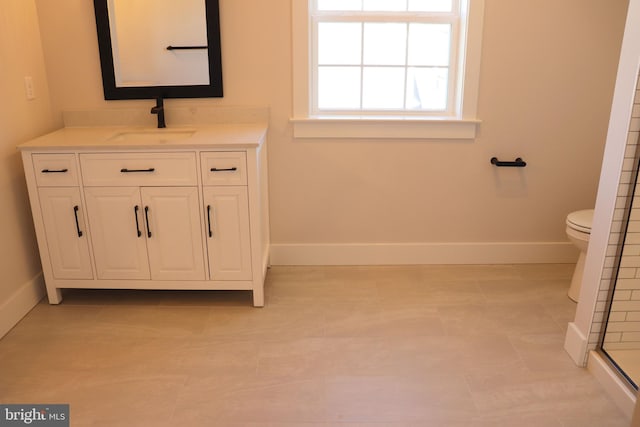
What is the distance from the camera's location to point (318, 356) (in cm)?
236

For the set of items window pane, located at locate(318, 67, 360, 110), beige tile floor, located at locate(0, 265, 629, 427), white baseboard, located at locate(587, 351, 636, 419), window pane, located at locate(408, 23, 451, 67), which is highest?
window pane, located at locate(408, 23, 451, 67)

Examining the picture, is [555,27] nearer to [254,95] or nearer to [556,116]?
[556,116]

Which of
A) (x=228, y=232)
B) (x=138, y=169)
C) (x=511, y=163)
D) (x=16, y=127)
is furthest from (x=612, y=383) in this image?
(x=16, y=127)

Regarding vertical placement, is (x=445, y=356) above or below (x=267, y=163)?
below

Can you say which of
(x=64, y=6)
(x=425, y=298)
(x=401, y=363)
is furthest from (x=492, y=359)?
(x=64, y=6)

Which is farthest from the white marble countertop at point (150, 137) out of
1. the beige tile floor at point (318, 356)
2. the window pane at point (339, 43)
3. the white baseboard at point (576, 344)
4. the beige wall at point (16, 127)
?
the white baseboard at point (576, 344)

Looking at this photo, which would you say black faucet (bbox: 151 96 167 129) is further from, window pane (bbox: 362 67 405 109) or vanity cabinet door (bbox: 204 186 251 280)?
window pane (bbox: 362 67 405 109)

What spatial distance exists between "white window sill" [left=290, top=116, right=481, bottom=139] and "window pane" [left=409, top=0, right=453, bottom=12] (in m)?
0.61

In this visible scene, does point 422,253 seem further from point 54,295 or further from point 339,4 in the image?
point 54,295

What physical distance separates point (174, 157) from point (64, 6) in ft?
3.71

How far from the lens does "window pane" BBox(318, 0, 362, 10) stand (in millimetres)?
2961

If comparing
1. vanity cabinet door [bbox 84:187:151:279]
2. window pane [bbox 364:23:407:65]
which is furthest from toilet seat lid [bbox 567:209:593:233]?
vanity cabinet door [bbox 84:187:151:279]

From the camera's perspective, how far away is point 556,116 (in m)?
3.07

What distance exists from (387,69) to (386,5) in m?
0.35
